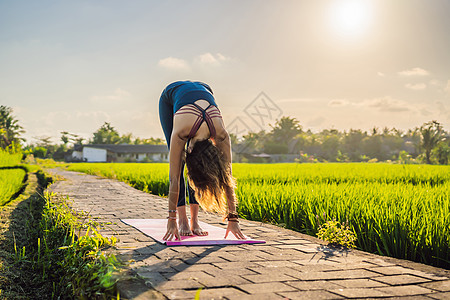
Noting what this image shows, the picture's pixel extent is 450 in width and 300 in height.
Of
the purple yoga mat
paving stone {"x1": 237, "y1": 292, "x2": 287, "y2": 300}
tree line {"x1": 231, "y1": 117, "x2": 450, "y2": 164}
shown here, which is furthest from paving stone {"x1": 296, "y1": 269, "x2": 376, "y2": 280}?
tree line {"x1": 231, "y1": 117, "x2": 450, "y2": 164}

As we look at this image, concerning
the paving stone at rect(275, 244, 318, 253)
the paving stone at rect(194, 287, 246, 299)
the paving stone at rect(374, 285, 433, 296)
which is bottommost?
the paving stone at rect(275, 244, 318, 253)

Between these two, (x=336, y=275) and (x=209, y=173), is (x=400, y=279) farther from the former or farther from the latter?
(x=209, y=173)

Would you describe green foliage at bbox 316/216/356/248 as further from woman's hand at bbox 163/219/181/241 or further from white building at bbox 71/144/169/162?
white building at bbox 71/144/169/162

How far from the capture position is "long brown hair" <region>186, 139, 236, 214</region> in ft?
8.77

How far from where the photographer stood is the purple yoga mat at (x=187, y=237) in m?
2.81

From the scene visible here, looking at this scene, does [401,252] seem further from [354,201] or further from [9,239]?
[9,239]

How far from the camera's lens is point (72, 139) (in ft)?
233

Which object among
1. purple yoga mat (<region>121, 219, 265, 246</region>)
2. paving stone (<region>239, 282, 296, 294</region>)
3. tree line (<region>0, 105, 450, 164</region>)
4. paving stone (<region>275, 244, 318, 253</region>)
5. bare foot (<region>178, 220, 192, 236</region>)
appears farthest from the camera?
tree line (<region>0, 105, 450, 164</region>)

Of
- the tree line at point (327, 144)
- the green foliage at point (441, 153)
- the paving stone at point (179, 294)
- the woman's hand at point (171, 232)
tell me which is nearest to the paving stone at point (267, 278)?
the paving stone at point (179, 294)

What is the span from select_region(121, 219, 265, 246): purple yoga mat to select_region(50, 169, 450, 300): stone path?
9 cm

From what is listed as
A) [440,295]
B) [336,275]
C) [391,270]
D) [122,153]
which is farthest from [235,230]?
[122,153]

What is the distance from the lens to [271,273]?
2027 mm

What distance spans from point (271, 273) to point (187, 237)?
1.15 meters

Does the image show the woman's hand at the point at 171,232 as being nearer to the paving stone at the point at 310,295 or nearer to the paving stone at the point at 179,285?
the paving stone at the point at 179,285
